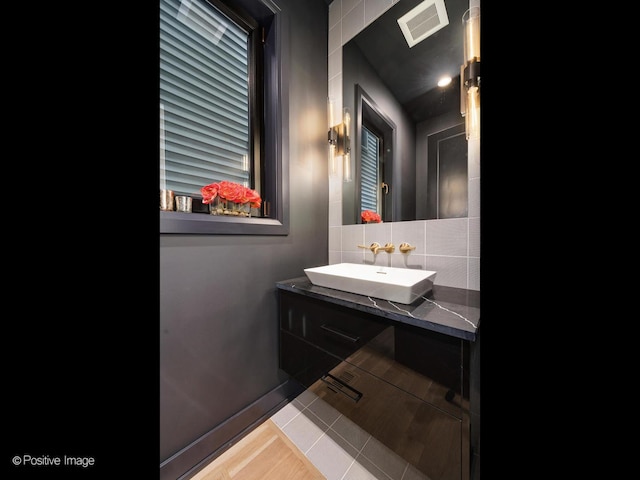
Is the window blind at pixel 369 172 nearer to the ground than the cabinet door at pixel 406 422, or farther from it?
farther from it

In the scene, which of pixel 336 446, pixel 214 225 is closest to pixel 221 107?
pixel 214 225

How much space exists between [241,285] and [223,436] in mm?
676

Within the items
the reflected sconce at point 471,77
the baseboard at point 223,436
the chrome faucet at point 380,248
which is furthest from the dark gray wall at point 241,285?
the reflected sconce at point 471,77

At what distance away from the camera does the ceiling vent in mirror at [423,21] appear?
1132 mm

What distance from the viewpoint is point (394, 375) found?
2.56 feet

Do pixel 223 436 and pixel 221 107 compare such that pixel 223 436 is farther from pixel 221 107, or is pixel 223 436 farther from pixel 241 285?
pixel 221 107

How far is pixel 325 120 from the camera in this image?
154 centimetres

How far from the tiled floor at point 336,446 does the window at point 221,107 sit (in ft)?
3.26

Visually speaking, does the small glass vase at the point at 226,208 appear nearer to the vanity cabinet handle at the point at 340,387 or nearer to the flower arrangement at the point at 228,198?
the flower arrangement at the point at 228,198

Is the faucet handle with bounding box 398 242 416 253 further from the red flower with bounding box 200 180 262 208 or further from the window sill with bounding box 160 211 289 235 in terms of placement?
the red flower with bounding box 200 180 262 208
